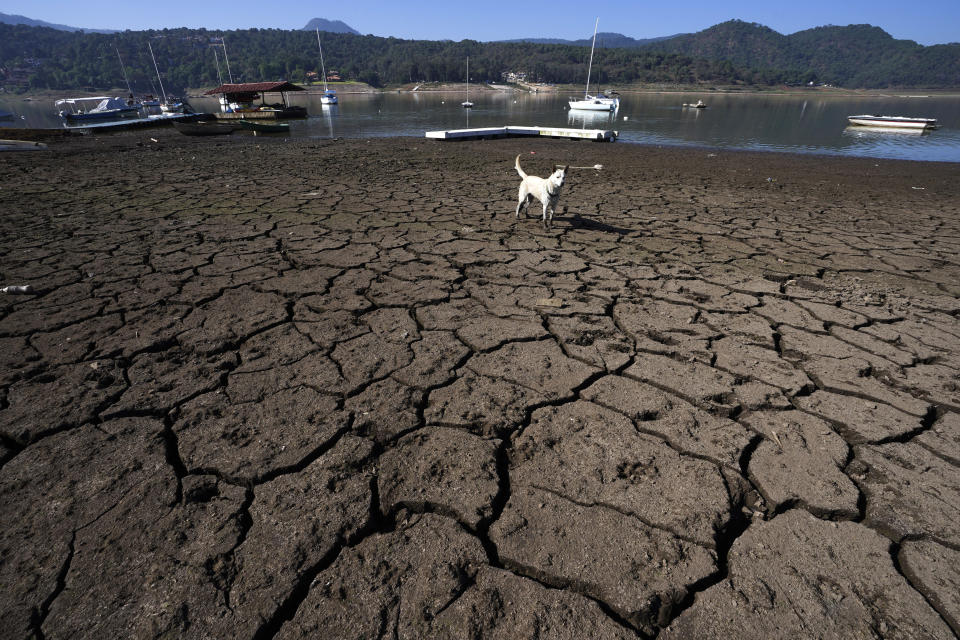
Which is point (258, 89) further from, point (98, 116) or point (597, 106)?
point (597, 106)

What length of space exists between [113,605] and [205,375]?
122 cm

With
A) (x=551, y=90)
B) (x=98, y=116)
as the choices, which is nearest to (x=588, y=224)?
(x=98, y=116)

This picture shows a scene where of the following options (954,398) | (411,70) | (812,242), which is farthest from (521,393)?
(411,70)

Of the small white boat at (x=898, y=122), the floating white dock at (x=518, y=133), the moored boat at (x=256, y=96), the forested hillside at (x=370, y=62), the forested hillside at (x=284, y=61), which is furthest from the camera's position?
the forested hillside at (x=370, y=62)

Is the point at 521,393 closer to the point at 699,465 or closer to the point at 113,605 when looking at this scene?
the point at 699,465

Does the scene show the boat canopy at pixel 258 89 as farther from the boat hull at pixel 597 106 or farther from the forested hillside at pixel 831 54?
the forested hillside at pixel 831 54

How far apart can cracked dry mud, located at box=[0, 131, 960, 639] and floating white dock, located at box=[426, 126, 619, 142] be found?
34.3 feet

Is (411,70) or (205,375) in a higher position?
(411,70)

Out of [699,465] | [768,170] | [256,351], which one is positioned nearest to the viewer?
[699,465]

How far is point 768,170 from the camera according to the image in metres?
9.55

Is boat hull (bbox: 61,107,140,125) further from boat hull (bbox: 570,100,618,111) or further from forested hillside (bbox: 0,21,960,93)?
forested hillside (bbox: 0,21,960,93)

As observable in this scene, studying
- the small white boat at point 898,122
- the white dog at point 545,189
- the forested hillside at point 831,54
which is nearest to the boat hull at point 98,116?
the white dog at point 545,189

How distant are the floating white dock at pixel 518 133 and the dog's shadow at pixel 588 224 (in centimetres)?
949

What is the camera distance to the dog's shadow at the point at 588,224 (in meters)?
4.77
